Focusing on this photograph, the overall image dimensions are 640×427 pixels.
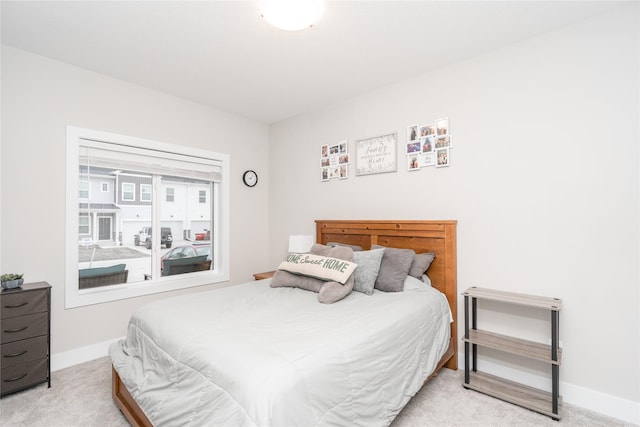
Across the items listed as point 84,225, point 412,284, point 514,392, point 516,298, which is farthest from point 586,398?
point 84,225

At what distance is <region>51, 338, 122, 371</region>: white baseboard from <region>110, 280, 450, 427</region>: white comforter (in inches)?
42.9

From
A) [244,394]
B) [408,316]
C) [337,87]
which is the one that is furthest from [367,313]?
[337,87]

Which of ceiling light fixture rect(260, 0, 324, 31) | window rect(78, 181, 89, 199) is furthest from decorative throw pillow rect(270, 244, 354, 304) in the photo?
window rect(78, 181, 89, 199)

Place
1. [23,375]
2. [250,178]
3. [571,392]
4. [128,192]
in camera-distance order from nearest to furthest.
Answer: [571,392] → [23,375] → [128,192] → [250,178]

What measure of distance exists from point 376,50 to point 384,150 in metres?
0.97

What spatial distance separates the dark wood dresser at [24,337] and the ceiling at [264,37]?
1.97 m

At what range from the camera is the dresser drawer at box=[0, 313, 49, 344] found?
2.17 metres

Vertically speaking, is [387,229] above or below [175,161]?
below

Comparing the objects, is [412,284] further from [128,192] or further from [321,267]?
[128,192]

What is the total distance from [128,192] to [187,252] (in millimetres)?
969

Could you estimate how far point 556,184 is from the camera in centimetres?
220

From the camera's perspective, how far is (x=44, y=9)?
2018mm

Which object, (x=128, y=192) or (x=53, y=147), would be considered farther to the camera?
(x=128, y=192)

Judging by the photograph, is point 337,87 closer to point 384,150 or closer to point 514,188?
point 384,150
